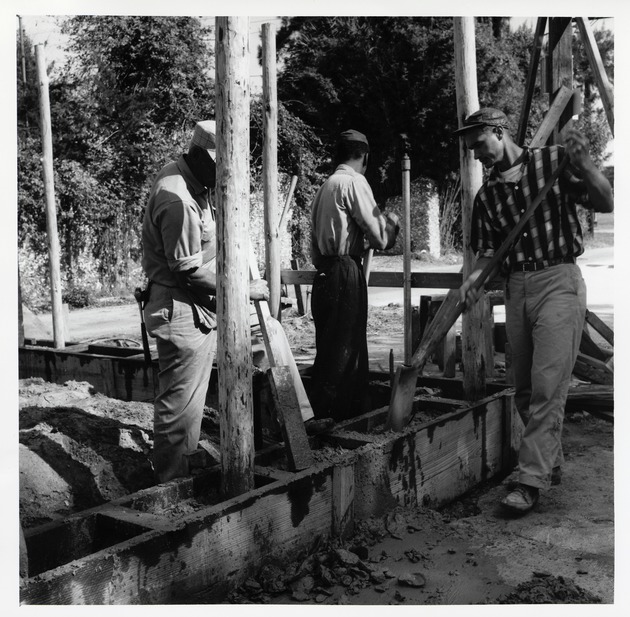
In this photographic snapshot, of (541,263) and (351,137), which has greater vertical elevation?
(351,137)

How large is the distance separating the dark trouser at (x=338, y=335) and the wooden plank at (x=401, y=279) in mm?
897

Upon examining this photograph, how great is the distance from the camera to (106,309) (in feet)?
46.1

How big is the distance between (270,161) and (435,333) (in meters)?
2.82

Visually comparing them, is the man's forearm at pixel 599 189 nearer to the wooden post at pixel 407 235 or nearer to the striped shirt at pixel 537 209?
the striped shirt at pixel 537 209

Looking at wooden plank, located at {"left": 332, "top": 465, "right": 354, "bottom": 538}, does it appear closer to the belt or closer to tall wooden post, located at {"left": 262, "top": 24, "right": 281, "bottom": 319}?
the belt

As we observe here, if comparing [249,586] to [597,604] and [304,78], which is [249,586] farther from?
[304,78]

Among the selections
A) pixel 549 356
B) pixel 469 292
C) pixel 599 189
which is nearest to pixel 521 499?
pixel 549 356

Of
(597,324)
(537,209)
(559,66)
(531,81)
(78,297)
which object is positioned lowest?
(597,324)

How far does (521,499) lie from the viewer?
3805 millimetres

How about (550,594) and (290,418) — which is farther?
(290,418)

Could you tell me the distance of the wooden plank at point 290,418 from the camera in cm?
340

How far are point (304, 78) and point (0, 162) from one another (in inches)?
618

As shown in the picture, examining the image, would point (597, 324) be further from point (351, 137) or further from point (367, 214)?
point (351, 137)

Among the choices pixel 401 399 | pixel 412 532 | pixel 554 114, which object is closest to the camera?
pixel 412 532
